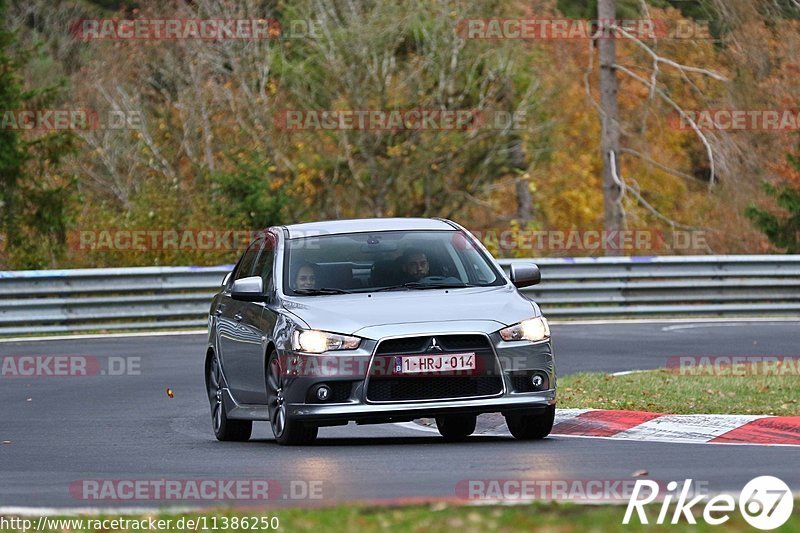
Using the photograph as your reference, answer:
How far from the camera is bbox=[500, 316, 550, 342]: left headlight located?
1186 cm

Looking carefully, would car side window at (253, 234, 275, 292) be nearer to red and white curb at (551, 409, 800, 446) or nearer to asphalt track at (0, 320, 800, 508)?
asphalt track at (0, 320, 800, 508)

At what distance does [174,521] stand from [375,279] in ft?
16.4

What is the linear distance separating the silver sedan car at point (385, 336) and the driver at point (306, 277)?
0.01 m

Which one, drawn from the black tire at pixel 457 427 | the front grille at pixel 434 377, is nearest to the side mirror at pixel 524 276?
the black tire at pixel 457 427

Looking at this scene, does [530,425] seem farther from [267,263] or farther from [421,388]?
[267,263]

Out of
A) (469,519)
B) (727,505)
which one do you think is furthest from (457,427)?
(469,519)

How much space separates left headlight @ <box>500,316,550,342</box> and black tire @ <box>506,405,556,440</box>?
0.60 metres

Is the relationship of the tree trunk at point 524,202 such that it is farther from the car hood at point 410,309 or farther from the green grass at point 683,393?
the car hood at point 410,309

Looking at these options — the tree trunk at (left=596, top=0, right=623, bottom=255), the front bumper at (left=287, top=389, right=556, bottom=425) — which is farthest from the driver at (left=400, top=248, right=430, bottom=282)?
the tree trunk at (left=596, top=0, right=623, bottom=255)

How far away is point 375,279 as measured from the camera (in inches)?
500

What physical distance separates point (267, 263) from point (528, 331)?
2.42 m

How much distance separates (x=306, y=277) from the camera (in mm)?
12773

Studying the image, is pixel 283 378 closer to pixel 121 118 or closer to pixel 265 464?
pixel 265 464

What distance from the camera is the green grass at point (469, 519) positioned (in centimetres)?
706
